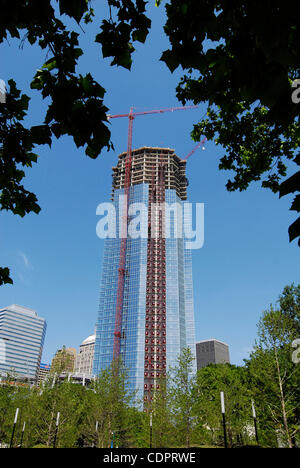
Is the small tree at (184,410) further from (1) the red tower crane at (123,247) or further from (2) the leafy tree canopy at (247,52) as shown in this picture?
(1) the red tower crane at (123,247)

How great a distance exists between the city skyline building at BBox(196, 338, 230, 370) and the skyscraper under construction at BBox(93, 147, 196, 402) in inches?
2204

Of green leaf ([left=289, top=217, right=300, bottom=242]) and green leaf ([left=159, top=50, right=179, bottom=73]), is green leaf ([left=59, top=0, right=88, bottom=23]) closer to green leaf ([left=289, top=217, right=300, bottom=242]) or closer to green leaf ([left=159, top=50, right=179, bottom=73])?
green leaf ([left=159, top=50, right=179, bottom=73])

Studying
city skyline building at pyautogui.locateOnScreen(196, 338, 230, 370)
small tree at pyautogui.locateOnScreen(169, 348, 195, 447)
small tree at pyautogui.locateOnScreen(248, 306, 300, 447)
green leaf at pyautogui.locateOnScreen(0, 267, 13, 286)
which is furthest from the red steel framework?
green leaf at pyautogui.locateOnScreen(0, 267, 13, 286)

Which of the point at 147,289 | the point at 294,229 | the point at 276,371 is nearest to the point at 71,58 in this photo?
the point at 294,229

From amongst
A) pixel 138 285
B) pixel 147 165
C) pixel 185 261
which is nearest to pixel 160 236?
pixel 185 261

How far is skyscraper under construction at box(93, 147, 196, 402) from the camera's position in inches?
4584

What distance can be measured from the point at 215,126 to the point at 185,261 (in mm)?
128990

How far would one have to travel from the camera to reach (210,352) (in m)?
174

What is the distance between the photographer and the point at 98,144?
2764 mm

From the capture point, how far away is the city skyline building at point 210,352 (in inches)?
6806

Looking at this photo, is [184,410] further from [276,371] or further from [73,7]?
[73,7]

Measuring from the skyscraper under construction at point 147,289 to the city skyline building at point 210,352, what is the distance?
5598 centimetres

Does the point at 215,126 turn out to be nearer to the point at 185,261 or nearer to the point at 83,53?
the point at 83,53

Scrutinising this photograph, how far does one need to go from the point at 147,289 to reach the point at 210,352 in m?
70.7
